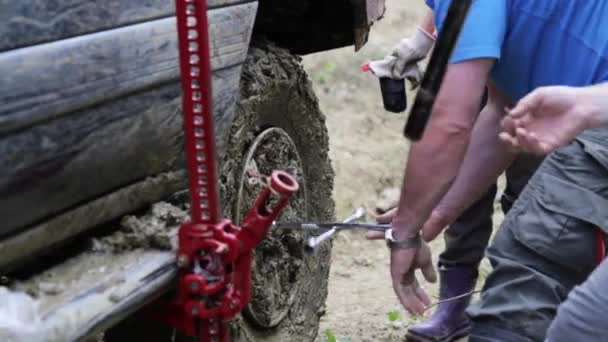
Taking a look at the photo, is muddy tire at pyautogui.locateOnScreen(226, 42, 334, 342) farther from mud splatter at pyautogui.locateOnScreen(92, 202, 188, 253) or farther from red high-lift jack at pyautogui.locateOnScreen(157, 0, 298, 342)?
red high-lift jack at pyautogui.locateOnScreen(157, 0, 298, 342)

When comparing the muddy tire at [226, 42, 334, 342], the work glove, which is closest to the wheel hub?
the muddy tire at [226, 42, 334, 342]

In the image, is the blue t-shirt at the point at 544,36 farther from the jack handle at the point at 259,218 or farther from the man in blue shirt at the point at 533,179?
the jack handle at the point at 259,218

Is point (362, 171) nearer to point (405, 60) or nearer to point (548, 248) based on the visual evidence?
point (405, 60)

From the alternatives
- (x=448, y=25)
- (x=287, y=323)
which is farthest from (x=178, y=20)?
→ (x=287, y=323)

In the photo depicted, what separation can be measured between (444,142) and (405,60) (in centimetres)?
66

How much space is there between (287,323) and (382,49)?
15.3 feet

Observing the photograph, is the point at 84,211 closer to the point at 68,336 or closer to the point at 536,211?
the point at 68,336

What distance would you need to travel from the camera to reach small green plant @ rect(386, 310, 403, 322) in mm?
4059

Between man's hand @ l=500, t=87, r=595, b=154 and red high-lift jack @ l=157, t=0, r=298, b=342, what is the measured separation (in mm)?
538

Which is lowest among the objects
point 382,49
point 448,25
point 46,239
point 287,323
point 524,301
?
point 382,49

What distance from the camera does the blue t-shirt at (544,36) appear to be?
2.49m

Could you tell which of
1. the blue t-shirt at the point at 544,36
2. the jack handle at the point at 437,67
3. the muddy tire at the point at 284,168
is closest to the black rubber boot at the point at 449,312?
the muddy tire at the point at 284,168

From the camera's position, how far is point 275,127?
10.4 feet

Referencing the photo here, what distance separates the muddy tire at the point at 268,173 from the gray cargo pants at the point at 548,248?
2.71 ft
